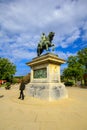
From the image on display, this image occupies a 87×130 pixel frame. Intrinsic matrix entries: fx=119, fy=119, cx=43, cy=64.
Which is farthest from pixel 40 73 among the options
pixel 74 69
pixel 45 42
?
pixel 74 69

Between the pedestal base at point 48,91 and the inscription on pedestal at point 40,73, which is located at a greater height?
the inscription on pedestal at point 40,73

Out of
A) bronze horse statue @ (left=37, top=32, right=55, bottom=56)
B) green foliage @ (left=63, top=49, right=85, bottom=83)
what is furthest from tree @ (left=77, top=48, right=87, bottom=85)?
bronze horse statue @ (left=37, top=32, right=55, bottom=56)

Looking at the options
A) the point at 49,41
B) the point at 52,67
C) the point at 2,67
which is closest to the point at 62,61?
the point at 52,67

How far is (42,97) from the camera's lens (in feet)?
30.2

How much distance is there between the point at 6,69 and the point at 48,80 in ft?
131

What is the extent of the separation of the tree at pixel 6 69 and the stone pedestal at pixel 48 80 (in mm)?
37220

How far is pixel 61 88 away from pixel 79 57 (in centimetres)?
3188

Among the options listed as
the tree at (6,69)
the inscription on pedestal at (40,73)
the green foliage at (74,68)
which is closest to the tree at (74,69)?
the green foliage at (74,68)

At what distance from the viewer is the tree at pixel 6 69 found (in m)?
45.6

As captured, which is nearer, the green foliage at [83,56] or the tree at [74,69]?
the tree at [74,69]

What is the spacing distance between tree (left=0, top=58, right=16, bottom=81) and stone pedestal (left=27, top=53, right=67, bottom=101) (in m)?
37.2

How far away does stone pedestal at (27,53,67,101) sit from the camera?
912 centimetres

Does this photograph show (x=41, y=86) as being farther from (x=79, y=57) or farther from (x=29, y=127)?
(x=79, y=57)

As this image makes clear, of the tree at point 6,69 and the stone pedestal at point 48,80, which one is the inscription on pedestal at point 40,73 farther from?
the tree at point 6,69
